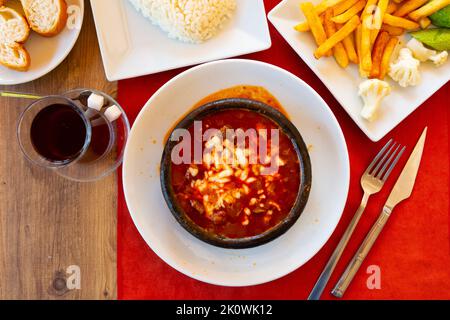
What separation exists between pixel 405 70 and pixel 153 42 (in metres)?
0.92

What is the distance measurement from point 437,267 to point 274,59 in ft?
3.26

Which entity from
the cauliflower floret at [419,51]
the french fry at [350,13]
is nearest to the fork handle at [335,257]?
the cauliflower floret at [419,51]

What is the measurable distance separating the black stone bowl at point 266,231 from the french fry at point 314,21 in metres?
0.36

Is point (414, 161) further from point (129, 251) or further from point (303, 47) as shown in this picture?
point (129, 251)

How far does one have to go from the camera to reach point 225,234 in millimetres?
1685

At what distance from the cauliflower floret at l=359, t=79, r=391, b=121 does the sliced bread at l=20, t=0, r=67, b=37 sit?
3.62 ft

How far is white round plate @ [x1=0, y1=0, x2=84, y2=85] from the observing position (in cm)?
187

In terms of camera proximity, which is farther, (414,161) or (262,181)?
(414,161)

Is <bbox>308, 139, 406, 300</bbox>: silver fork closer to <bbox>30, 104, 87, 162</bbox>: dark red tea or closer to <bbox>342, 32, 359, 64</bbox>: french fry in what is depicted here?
<bbox>342, 32, 359, 64</bbox>: french fry

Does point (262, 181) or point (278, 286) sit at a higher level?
point (262, 181)

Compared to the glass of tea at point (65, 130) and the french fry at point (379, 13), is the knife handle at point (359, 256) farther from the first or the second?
the glass of tea at point (65, 130)

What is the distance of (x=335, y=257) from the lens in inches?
73.8

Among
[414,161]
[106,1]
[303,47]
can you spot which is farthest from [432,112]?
[106,1]
